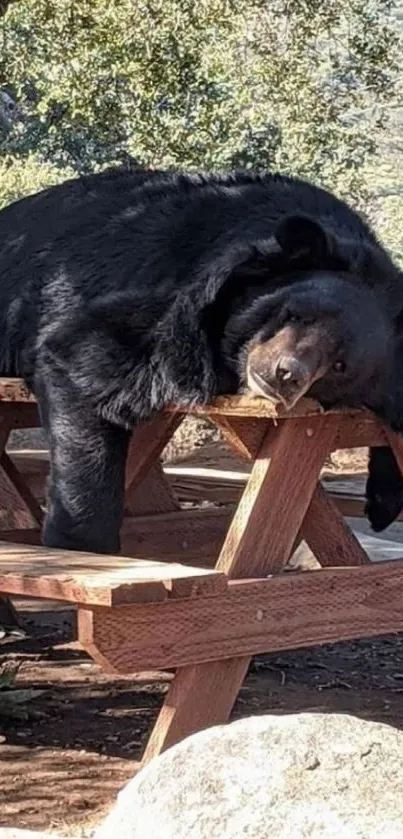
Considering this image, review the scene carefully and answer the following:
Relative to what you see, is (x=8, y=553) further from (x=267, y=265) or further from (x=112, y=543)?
(x=267, y=265)

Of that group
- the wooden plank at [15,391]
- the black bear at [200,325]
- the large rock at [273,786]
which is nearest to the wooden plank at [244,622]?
the black bear at [200,325]

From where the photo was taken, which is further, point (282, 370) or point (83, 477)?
point (83, 477)

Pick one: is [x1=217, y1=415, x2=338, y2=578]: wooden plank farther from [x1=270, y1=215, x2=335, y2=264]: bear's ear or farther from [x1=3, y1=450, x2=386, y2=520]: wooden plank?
[x1=3, y1=450, x2=386, y2=520]: wooden plank

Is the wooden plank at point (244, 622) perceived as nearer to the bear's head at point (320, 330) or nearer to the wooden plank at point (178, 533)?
the bear's head at point (320, 330)

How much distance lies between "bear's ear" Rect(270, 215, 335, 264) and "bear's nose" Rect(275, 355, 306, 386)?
0.44 m

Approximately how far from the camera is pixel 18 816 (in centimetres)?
438

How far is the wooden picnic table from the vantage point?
4223 millimetres

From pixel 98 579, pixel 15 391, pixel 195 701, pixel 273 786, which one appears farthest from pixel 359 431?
pixel 273 786

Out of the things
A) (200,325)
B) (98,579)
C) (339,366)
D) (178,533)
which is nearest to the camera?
(98,579)

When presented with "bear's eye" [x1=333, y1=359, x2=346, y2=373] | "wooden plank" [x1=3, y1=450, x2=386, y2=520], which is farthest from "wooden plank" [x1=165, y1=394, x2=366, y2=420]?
"wooden plank" [x1=3, y1=450, x2=386, y2=520]

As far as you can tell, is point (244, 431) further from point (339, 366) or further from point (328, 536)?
point (328, 536)

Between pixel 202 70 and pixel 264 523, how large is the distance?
1068 cm

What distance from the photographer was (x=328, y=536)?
17.1ft

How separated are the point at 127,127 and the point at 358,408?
1271cm
